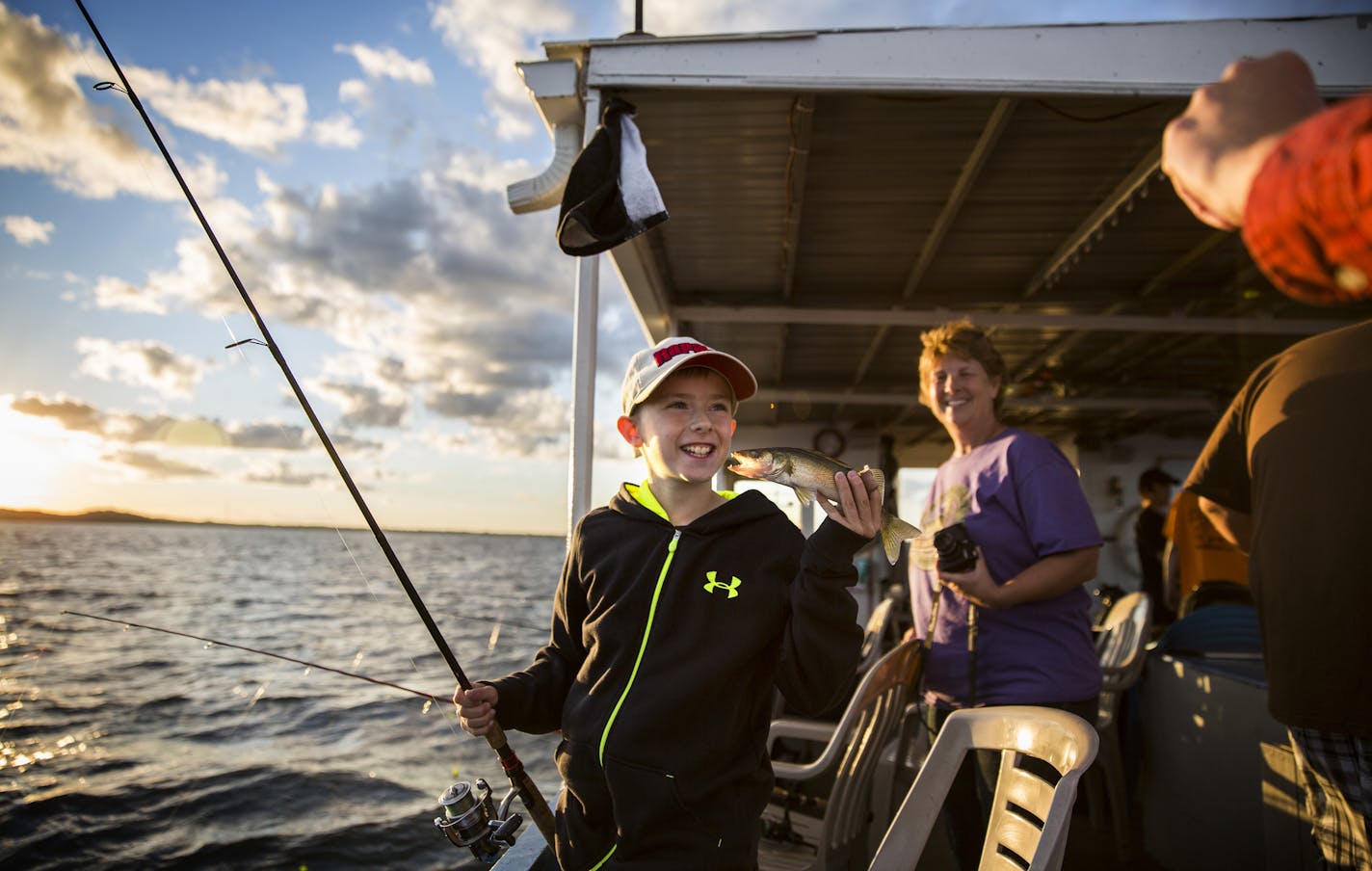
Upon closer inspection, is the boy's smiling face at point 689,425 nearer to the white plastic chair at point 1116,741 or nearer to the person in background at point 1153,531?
the white plastic chair at point 1116,741

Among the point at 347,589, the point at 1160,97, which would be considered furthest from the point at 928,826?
the point at 347,589

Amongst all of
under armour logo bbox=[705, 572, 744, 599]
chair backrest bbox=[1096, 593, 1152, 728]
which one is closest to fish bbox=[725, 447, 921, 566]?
under armour logo bbox=[705, 572, 744, 599]

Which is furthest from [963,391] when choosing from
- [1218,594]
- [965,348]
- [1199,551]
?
[1199,551]

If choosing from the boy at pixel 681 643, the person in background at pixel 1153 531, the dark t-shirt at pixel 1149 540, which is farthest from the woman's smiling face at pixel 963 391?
the dark t-shirt at pixel 1149 540

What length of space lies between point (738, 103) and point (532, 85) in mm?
1055

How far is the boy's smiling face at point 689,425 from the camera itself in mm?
1857

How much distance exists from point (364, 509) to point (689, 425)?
1.09 m

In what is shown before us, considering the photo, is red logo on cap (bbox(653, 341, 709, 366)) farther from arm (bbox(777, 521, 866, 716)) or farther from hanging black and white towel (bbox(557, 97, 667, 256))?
hanging black and white towel (bbox(557, 97, 667, 256))

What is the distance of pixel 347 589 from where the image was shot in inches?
1324

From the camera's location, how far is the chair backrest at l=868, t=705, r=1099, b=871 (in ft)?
5.08

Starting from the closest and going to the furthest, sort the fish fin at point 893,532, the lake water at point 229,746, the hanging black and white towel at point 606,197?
the fish fin at point 893,532 → the hanging black and white towel at point 606,197 → the lake water at point 229,746

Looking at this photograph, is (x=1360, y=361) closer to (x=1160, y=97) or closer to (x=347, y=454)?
(x=1160, y=97)

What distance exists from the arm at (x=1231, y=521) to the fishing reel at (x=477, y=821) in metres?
2.13

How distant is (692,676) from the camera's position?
1.65m
